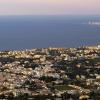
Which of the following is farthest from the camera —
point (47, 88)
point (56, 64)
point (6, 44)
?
→ point (6, 44)

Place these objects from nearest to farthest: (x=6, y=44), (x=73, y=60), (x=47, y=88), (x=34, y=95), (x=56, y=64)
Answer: (x=34, y=95)
(x=47, y=88)
(x=56, y=64)
(x=73, y=60)
(x=6, y=44)

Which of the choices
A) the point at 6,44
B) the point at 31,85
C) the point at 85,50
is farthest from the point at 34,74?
the point at 6,44

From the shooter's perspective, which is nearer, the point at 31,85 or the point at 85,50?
the point at 31,85

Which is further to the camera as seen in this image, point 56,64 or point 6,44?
point 6,44

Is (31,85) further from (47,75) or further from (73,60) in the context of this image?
(73,60)

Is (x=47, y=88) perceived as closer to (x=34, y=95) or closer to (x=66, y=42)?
(x=34, y=95)

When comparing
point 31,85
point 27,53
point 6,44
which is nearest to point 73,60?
point 27,53
